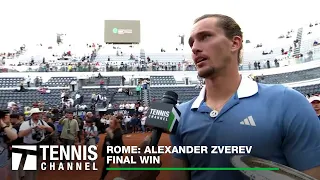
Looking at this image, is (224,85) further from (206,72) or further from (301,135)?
A: (301,135)

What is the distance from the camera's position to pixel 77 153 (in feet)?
3.91

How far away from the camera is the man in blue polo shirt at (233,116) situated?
812 mm

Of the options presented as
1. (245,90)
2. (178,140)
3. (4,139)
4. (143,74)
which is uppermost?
(245,90)

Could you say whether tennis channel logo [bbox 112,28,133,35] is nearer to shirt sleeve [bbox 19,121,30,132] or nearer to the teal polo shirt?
shirt sleeve [bbox 19,121,30,132]

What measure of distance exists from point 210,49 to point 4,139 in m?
3.38

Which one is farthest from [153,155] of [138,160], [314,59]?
[314,59]

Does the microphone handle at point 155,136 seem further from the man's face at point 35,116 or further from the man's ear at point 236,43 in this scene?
the man's face at point 35,116

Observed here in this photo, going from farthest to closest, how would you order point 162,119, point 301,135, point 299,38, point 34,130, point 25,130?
point 299,38 < point 34,130 < point 25,130 < point 162,119 < point 301,135

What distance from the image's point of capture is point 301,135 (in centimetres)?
81

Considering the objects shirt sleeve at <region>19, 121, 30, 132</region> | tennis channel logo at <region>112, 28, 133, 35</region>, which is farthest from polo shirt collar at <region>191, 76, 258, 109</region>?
tennis channel logo at <region>112, 28, 133, 35</region>

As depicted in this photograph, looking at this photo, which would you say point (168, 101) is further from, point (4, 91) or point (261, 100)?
point (4, 91)

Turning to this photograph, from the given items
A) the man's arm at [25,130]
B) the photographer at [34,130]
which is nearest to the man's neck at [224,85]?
the photographer at [34,130]

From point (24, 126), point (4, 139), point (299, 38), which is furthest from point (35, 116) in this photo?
point (299, 38)

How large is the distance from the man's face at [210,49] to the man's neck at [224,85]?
0.12 ft
